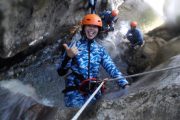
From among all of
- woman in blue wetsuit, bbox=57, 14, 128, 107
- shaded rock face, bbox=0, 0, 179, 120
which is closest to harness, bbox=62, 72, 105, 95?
woman in blue wetsuit, bbox=57, 14, 128, 107

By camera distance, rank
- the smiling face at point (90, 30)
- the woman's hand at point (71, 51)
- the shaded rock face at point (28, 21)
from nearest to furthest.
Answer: the woman's hand at point (71, 51) < the smiling face at point (90, 30) < the shaded rock face at point (28, 21)

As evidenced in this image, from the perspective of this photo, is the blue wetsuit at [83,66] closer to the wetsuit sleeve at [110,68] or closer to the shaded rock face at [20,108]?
the wetsuit sleeve at [110,68]

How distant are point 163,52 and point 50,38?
472 centimetres

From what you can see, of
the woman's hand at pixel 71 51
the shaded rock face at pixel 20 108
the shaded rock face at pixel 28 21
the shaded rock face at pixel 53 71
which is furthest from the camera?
the shaded rock face at pixel 28 21

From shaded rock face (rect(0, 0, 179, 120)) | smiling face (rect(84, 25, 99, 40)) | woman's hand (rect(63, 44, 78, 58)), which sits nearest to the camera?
shaded rock face (rect(0, 0, 179, 120))

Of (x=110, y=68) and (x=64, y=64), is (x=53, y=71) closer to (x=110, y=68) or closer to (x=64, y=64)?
(x=110, y=68)

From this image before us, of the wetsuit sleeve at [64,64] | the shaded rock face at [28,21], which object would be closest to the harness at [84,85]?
the wetsuit sleeve at [64,64]

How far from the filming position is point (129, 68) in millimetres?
13664

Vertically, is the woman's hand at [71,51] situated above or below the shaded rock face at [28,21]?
below

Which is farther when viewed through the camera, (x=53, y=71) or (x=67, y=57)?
(x=53, y=71)

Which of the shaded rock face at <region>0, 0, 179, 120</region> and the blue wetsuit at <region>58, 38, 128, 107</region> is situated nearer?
the shaded rock face at <region>0, 0, 179, 120</region>

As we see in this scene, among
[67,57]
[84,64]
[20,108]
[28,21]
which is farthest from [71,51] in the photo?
[28,21]

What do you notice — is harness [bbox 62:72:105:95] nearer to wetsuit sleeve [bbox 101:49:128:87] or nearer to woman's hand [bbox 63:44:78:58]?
wetsuit sleeve [bbox 101:49:128:87]

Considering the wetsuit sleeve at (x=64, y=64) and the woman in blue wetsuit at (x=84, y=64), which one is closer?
the wetsuit sleeve at (x=64, y=64)
